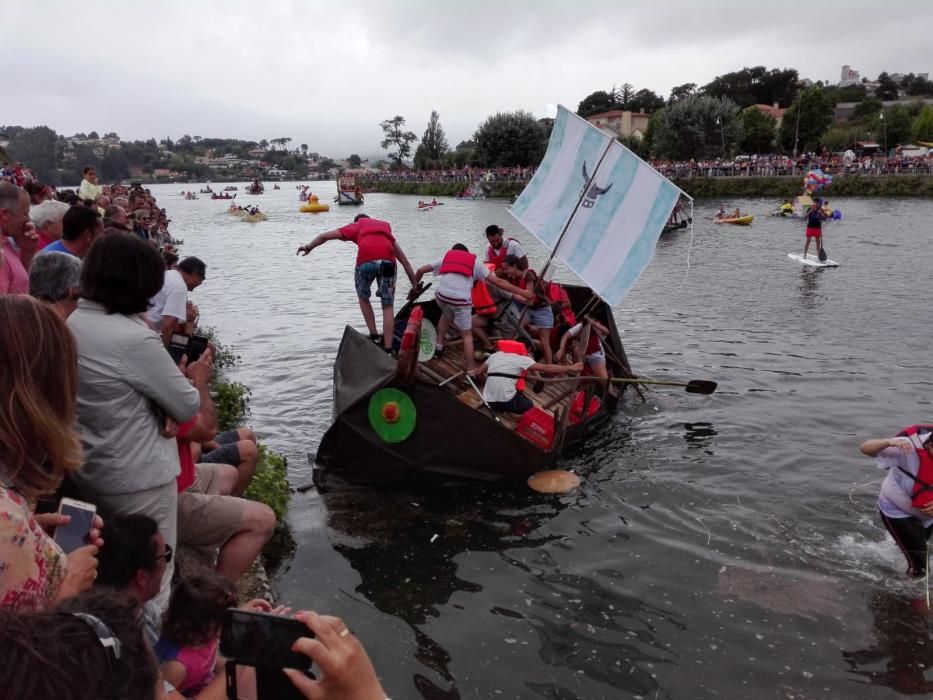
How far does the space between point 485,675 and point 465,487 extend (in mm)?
2667

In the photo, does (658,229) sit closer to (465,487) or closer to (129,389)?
(465,487)

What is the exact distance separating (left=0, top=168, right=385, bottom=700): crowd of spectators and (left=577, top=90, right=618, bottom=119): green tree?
12686cm

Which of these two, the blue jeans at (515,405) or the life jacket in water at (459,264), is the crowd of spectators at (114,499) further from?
the life jacket in water at (459,264)

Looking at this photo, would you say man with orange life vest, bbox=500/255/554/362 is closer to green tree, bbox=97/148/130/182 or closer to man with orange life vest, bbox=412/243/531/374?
man with orange life vest, bbox=412/243/531/374

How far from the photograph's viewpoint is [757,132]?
2842 inches

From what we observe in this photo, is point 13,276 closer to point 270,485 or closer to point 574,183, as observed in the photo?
point 270,485

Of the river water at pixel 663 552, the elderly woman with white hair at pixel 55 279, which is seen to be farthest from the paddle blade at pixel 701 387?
the elderly woman with white hair at pixel 55 279

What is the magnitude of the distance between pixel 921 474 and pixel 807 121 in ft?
255

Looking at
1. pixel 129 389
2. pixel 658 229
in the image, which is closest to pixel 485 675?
pixel 129 389

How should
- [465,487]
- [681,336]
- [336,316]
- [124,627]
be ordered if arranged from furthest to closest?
[336,316] → [681,336] → [465,487] → [124,627]

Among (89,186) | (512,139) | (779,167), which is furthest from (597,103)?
(89,186)

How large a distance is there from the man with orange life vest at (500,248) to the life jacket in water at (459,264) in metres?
1.19

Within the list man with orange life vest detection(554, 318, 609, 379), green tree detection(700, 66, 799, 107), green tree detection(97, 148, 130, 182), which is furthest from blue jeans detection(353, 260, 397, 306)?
green tree detection(97, 148, 130, 182)

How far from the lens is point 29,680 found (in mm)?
1335
